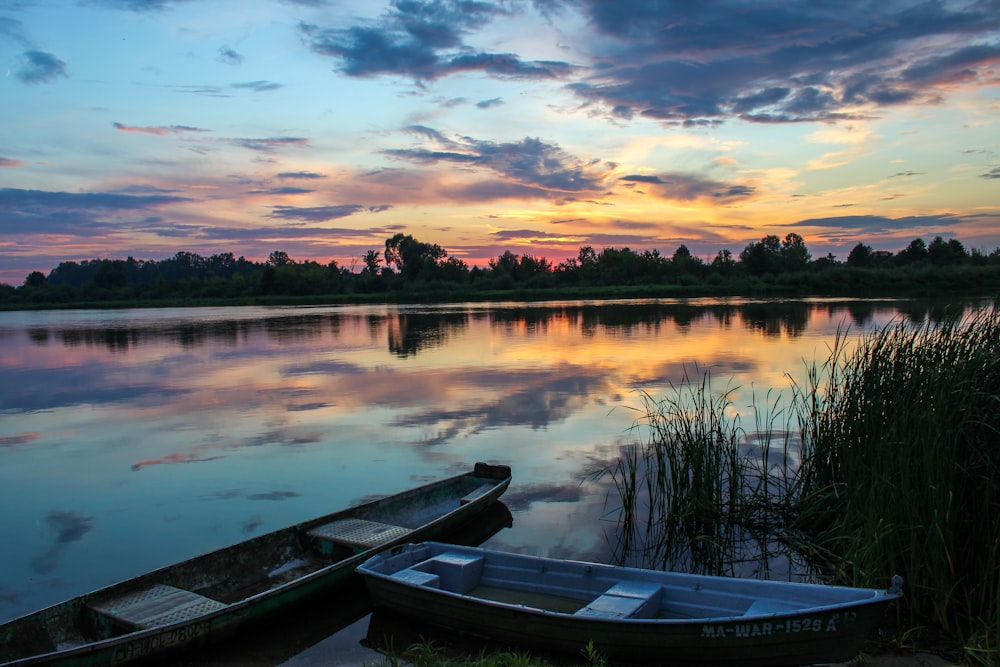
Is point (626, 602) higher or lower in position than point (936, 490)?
lower

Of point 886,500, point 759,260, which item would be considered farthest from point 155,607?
point 759,260

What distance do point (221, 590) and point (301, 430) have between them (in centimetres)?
686

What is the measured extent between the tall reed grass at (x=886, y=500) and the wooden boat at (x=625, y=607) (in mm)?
808

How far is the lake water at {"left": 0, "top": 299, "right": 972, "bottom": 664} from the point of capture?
7969 millimetres

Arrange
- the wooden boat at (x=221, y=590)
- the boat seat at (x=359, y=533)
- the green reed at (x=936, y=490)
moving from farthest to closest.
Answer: the boat seat at (x=359, y=533), the green reed at (x=936, y=490), the wooden boat at (x=221, y=590)

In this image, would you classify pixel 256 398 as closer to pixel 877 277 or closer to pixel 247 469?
pixel 247 469

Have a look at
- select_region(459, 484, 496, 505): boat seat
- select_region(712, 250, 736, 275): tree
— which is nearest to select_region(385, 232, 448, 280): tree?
select_region(712, 250, 736, 275): tree

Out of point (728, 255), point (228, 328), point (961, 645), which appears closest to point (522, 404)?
point (961, 645)

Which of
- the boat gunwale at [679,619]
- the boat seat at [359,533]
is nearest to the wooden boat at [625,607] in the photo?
the boat gunwale at [679,619]

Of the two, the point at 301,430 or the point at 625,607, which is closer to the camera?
the point at 625,607

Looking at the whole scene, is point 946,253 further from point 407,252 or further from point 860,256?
point 407,252

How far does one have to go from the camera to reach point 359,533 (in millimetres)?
6906

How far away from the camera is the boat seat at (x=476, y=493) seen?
309 inches

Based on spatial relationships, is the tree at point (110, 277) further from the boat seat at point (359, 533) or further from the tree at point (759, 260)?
the boat seat at point (359, 533)
